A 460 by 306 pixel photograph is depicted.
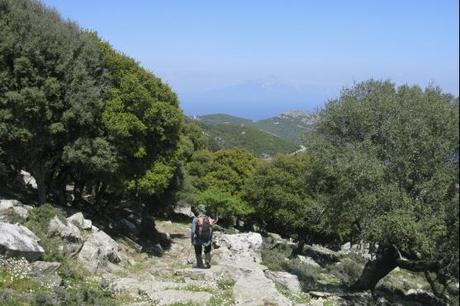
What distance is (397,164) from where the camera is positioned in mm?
23672

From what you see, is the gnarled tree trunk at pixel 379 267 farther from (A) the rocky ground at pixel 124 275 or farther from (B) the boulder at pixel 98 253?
(B) the boulder at pixel 98 253

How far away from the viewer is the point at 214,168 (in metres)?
64.6

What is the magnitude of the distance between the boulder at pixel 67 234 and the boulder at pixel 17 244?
3355mm

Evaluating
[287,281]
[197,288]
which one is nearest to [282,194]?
[287,281]

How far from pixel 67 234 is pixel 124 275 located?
10.9 feet

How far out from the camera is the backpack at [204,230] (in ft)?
82.1

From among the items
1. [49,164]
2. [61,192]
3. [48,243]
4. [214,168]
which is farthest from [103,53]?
[214,168]

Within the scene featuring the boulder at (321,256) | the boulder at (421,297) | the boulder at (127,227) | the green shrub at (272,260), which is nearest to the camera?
the boulder at (421,297)

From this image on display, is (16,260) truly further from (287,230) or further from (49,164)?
(287,230)

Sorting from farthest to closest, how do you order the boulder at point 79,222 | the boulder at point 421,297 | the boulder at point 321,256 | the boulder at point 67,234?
the boulder at point 321,256, the boulder at point 421,297, the boulder at point 79,222, the boulder at point 67,234

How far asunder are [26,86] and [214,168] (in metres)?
35.9

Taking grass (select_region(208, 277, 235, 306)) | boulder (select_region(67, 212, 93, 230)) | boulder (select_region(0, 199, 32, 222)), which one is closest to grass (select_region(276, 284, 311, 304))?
grass (select_region(208, 277, 235, 306))

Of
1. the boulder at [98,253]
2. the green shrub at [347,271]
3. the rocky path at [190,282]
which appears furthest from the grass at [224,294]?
Result: the green shrub at [347,271]

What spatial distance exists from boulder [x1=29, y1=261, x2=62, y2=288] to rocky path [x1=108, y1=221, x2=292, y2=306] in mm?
2092
